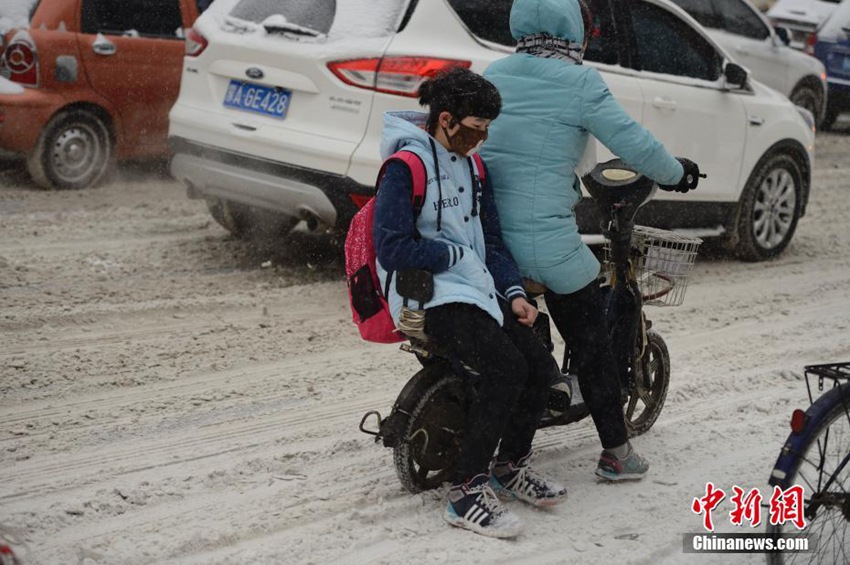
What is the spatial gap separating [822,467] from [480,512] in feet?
3.73

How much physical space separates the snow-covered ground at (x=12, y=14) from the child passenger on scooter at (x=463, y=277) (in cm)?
603

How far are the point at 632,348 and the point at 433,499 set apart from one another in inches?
42.5

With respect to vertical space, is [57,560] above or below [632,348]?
below

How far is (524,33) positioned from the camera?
436 centimetres

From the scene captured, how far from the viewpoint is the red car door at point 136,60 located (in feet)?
31.4

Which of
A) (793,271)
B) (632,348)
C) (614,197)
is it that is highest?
(614,197)

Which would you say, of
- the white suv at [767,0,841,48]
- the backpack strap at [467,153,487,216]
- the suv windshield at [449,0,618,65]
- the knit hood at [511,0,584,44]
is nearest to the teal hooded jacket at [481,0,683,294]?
the knit hood at [511,0,584,44]

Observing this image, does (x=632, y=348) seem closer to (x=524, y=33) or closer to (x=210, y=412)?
(x=524, y=33)

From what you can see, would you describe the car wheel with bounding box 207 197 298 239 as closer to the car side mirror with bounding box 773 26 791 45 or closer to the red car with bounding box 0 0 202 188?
the red car with bounding box 0 0 202 188

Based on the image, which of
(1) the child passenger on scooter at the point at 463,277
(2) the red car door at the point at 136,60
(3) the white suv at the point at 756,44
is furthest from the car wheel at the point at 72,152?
(3) the white suv at the point at 756,44

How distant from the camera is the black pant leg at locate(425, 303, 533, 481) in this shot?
4023mm

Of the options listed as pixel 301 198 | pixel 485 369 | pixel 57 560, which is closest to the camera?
pixel 57 560

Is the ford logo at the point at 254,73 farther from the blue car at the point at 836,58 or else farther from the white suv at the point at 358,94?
the blue car at the point at 836,58

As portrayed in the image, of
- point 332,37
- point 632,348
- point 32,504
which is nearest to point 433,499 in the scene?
point 632,348
